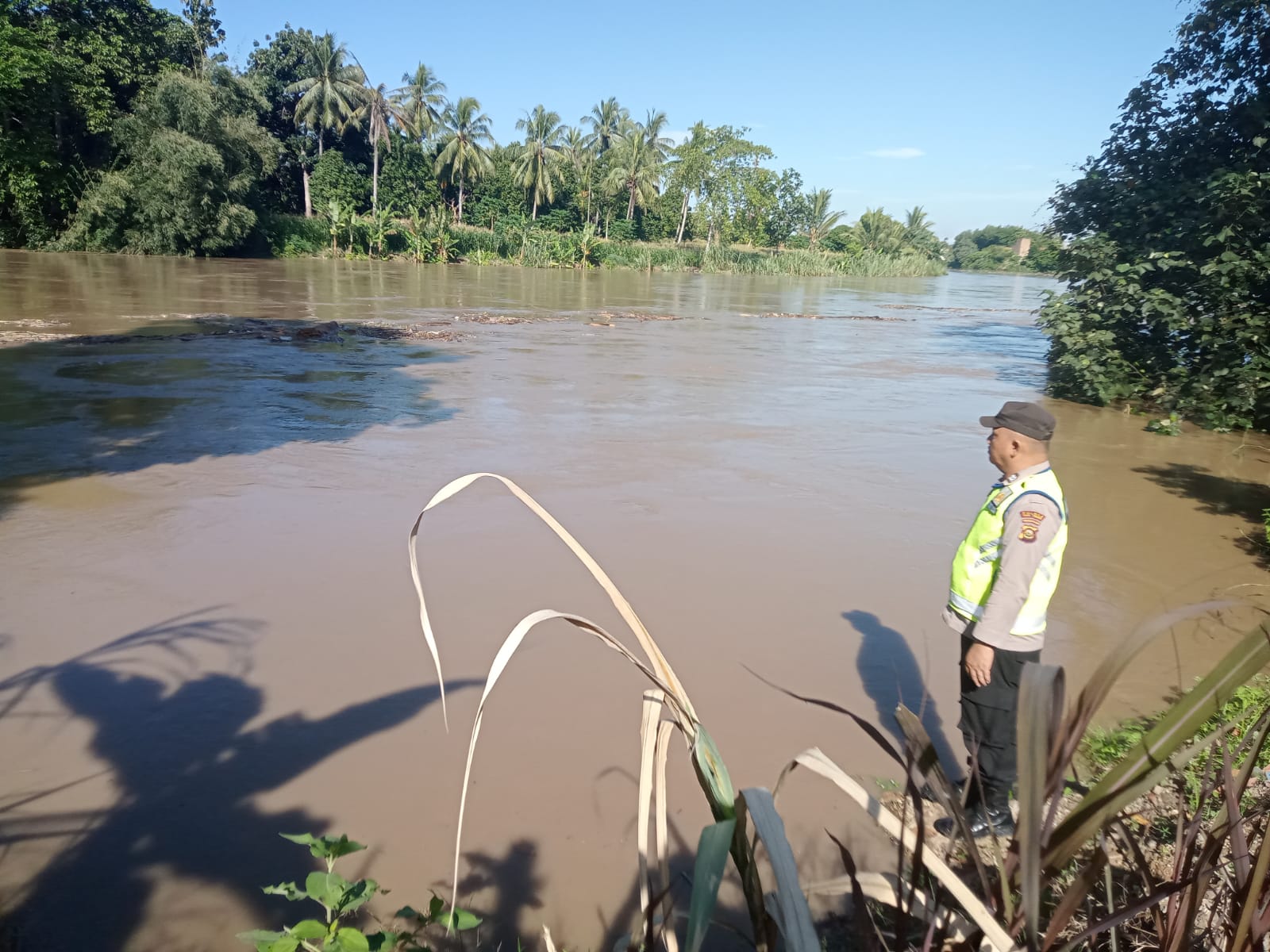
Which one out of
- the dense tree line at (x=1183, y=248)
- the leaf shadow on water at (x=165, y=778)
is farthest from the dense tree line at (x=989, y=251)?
the leaf shadow on water at (x=165, y=778)

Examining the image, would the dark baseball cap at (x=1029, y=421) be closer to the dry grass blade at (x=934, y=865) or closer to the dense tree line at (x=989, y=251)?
the dry grass blade at (x=934, y=865)

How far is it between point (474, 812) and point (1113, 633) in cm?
392

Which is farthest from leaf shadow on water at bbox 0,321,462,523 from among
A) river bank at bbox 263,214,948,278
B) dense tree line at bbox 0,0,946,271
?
river bank at bbox 263,214,948,278

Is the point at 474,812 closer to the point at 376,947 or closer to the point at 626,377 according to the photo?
the point at 376,947

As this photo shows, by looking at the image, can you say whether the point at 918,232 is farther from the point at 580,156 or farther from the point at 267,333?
the point at 267,333

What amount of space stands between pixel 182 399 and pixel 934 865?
10507 mm

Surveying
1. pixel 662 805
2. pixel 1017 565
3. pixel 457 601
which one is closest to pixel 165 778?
pixel 457 601

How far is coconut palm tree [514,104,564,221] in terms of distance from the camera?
172 feet

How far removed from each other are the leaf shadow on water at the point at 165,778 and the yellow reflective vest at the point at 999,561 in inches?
91.2

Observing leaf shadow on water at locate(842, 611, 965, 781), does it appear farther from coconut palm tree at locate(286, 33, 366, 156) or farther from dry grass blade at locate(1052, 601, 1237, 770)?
coconut palm tree at locate(286, 33, 366, 156)

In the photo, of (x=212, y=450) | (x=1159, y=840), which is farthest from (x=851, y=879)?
(x=212, y=450)

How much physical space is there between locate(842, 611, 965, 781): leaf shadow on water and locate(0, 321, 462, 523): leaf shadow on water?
5.73m

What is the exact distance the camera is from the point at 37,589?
15.3 feet

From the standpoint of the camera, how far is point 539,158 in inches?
2077
